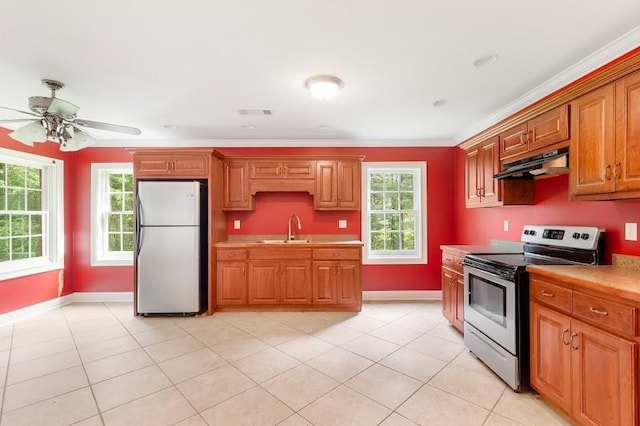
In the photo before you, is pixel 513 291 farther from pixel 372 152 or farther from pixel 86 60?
pixel 86 60

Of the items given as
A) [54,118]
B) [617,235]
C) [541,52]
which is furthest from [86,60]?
[617,235]

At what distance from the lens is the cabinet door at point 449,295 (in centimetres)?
329

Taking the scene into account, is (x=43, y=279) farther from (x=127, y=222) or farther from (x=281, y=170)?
(x=281, y=170)

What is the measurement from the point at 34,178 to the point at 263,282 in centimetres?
357

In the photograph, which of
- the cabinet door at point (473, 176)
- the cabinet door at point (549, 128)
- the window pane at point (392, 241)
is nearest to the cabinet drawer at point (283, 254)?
the window pane at point (392, 241)

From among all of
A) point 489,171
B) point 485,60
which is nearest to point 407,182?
point 489,171

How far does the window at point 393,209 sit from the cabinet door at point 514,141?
1686 mm

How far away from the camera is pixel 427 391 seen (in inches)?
85.7

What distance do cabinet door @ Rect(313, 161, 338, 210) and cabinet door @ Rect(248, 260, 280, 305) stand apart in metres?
1.10

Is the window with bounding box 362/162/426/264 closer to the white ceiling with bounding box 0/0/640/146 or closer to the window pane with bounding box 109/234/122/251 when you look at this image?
the white ceiling with bounding box 0/0/640/146

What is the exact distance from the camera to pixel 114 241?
4.64 metres

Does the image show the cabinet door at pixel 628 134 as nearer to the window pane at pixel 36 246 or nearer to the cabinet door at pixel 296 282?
the cabinet door at pixel 296 282

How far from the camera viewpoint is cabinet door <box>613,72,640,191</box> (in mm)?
1751

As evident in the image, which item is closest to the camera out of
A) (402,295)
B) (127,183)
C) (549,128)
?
(549,128)
